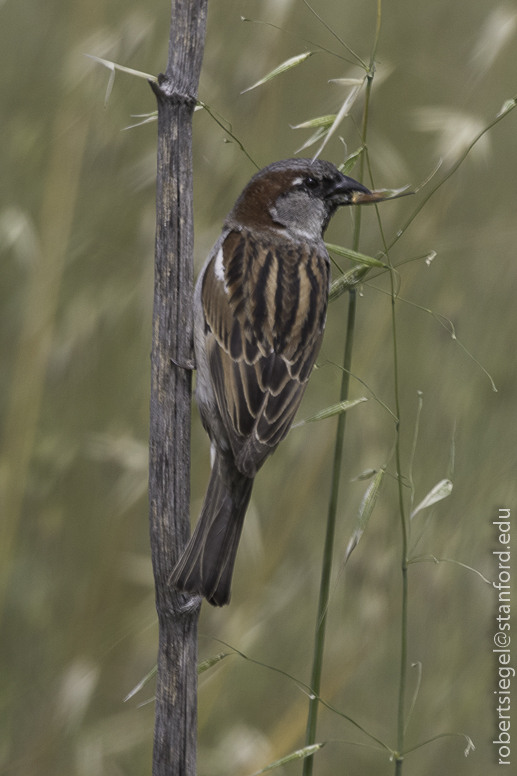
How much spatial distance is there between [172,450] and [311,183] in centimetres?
93

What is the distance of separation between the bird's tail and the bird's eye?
86 cm

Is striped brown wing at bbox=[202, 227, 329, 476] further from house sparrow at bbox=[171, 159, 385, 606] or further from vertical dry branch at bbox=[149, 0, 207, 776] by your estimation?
vertical dry branch at bbox=[149, 0, 207, 776]

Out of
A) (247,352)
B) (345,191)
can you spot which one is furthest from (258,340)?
(345,191)

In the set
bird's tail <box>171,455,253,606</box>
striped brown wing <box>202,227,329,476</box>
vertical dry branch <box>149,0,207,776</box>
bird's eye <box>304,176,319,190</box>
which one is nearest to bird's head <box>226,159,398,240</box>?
bird's eye <box>304,176,319,190</box>

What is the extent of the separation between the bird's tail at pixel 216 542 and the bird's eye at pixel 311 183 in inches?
34.0

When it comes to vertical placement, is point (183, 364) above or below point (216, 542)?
above

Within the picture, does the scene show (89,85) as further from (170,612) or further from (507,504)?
(507,504)

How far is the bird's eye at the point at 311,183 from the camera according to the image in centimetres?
229

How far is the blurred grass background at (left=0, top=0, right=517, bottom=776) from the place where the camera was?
2461 mm

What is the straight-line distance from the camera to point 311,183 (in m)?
2.30

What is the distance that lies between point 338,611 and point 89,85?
72.6 inches

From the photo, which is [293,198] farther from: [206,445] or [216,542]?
[216,542]

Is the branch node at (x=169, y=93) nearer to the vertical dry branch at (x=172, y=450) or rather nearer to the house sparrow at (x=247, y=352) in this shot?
the vertical dry branch at (x=172, y=450)

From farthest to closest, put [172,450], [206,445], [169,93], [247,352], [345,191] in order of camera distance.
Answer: [206,445], [345,191], [247,352], [172,450], [169,93]
